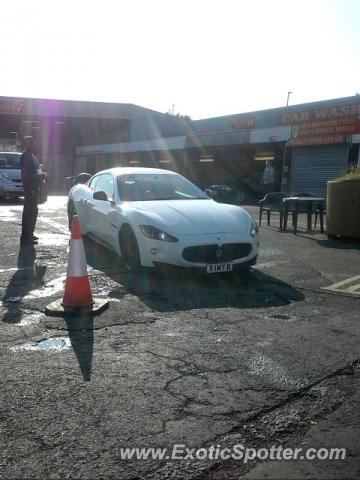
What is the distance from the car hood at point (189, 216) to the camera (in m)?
6.39

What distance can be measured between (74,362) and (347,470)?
2.03m

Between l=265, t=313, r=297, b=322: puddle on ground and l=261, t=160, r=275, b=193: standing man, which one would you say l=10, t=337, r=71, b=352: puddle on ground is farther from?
l=261, t=160, r=275, b=193: standing man

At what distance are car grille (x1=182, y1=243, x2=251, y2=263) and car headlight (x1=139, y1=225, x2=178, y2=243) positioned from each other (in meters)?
0.24

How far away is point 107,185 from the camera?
829 centimetres

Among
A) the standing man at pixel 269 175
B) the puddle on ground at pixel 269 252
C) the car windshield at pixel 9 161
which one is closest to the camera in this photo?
the puddle on ground at pixel 269 252

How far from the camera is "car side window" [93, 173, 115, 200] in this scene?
25.9 feet

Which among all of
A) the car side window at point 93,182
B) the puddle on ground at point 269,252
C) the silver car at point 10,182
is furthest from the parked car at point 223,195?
the silver car at point 10,182

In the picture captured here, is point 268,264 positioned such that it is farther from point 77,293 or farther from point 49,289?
point 77,293

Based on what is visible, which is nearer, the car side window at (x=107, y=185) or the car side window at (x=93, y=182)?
the car side window at (x=107, y=185)

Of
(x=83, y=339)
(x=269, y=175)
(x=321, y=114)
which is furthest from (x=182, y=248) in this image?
(x=321, y=114)

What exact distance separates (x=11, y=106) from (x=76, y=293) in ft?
125

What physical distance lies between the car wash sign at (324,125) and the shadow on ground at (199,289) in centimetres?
1556

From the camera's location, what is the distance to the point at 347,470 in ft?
8.13

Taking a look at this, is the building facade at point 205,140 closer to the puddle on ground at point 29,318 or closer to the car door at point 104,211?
the car door at point 104,211
